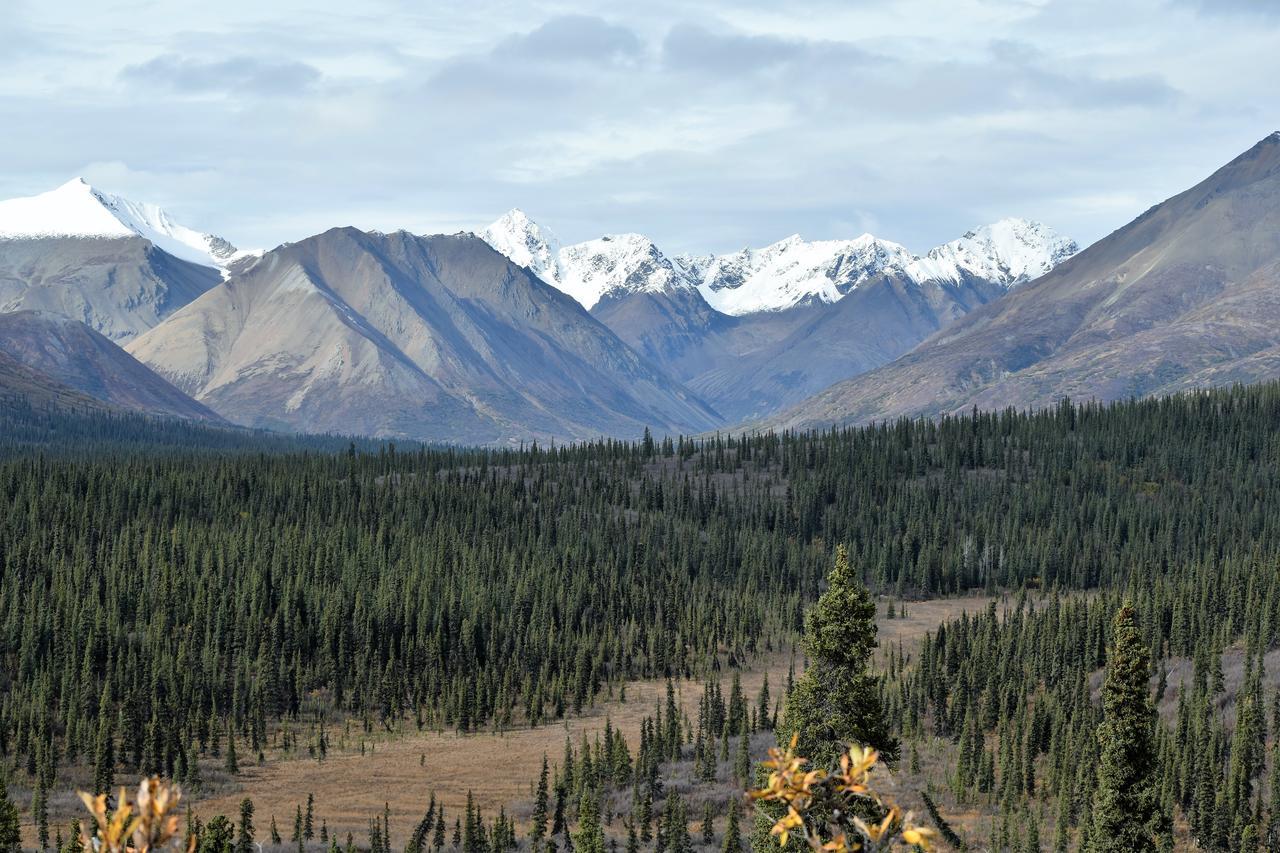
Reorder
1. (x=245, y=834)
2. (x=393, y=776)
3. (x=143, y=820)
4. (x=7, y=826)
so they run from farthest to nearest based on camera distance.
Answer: (x=393, y=776), (x=245, y=834), (x=7, y=826), (x=143, y=820)

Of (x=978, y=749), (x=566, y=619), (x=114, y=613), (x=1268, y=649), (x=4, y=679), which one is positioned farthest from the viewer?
(x=566, y=619)

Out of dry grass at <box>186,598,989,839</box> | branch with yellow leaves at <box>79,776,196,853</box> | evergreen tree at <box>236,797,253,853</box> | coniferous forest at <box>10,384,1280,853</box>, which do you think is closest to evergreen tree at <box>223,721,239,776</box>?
dry grass at <box>186,598,989,839</box>

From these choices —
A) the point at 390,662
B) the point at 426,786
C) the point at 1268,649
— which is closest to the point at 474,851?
the point at 426,786

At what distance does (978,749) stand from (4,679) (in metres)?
100

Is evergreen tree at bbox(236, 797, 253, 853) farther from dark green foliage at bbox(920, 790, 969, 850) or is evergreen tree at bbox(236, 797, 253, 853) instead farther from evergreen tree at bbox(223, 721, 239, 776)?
dark green foliage at bbox(920, 790, 969, 850)

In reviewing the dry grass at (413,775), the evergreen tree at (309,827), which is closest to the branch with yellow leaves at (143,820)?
the evergreen tree at (309,827)

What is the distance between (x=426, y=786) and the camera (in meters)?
123

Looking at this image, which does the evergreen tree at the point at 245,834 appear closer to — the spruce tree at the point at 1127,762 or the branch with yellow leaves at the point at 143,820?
the spruce tree at the point at 1127,762

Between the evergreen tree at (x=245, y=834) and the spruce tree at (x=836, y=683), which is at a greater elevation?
the spruce tree at (x=836, y=683)

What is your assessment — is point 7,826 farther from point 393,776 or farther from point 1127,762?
point 393,776

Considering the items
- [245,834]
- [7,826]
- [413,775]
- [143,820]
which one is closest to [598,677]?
[413,775]

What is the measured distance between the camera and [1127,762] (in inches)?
2237

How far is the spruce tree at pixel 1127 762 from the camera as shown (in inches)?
2215

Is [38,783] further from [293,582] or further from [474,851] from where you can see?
[293,582]
